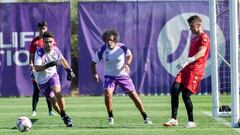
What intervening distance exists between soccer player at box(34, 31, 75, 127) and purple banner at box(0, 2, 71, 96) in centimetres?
1248

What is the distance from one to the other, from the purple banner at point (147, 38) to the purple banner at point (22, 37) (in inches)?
27.9

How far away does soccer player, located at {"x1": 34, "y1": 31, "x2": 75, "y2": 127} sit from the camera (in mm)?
13359

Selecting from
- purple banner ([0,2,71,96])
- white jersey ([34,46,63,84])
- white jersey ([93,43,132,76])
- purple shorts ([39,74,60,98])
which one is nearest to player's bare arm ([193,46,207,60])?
white jersey ([93,43,132,76])

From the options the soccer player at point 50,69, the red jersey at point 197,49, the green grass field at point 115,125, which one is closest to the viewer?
the green grass field at point 115,125

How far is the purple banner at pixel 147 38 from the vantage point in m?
26.5

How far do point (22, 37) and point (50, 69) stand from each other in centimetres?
1301

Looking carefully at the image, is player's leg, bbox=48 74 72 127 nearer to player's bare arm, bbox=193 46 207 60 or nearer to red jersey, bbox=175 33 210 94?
red jersey, bbox=175 33 210 94

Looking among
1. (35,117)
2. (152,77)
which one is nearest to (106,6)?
(152,77)

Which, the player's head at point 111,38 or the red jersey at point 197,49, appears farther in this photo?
the player's head at point 111,38

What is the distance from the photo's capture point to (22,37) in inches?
1040

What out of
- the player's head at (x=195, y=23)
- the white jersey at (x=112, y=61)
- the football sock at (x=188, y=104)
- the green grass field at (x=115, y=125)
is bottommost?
the green grass field at (x=115, y=125)

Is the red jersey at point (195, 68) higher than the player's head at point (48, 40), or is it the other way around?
the player's head at point (48, 40)

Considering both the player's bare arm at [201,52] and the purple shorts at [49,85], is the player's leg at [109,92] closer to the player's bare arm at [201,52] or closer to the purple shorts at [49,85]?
the purple shorts at [49,85]

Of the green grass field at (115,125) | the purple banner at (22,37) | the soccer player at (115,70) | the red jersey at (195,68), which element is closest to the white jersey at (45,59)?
the soccer player at (115,70)
